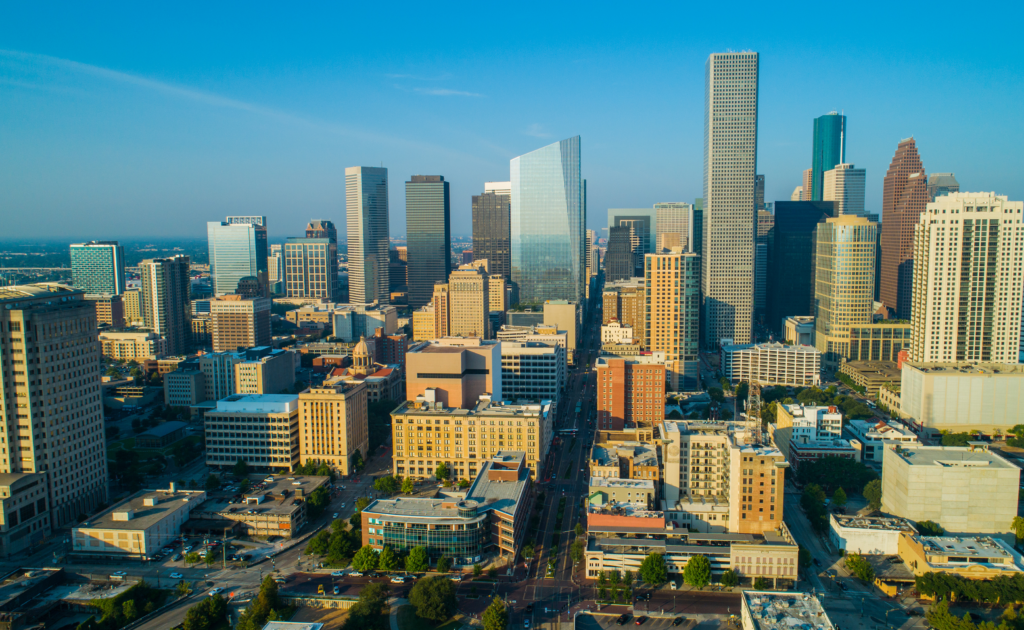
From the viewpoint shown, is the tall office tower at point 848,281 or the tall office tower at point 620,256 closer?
the tall office tower at point 848,281

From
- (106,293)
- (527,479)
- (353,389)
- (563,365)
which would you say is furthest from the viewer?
(106,293)

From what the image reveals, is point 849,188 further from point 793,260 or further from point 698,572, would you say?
point 698,572

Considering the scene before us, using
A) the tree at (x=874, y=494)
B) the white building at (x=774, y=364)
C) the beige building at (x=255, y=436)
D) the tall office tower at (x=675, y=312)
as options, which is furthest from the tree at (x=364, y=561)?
the white building at (x=774, y=364)

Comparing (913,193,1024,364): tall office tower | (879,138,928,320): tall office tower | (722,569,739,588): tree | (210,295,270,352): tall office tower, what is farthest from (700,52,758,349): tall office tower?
(722,569,739,588): tree

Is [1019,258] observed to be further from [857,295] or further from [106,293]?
[106,293]

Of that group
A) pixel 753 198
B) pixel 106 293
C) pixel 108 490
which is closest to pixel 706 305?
pixel 753 198

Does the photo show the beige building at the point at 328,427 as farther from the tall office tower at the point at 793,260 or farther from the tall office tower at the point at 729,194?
the tall office tower at the point at 793,260

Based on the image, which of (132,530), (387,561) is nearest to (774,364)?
(387,561)
